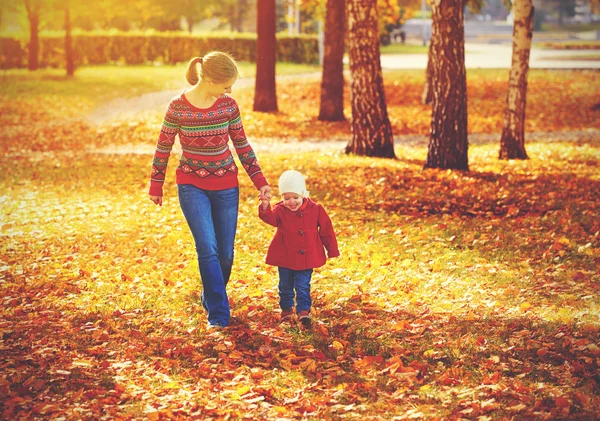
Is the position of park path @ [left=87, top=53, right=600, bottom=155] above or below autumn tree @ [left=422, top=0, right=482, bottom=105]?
below

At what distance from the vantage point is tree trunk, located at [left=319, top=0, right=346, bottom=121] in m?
21.5

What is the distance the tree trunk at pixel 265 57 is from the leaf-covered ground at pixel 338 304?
350 inches

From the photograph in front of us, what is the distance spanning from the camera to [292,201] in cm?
636

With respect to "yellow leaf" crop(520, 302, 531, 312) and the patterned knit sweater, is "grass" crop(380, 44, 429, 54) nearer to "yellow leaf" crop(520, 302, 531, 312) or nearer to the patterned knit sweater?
"yellow leaf" crop(520, 302, 531, 312)

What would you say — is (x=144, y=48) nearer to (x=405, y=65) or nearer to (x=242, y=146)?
(x=405, y=65)

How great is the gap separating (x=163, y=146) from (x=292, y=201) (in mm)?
1026

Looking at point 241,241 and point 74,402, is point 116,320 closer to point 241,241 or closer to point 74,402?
point 74,402

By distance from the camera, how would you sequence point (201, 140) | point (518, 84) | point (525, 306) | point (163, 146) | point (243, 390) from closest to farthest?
1. point (243, 390)
2. point (201, 140)
3. point (163, 146)
4. point (525, 306)
5. point (518, 84)

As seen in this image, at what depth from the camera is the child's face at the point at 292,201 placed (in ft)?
20.8

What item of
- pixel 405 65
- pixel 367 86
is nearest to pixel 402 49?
pixel 405 65

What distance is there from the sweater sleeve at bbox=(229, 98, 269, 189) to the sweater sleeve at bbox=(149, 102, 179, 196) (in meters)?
0.42

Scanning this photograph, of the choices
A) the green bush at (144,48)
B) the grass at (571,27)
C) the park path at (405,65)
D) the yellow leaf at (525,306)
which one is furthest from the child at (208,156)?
the grass at (571,27)

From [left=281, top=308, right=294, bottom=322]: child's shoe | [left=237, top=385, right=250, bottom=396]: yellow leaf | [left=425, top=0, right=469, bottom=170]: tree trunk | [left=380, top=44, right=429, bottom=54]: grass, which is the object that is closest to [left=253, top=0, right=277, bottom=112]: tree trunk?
[left=425, top=0, right=469, bottom=170]: tree trunk

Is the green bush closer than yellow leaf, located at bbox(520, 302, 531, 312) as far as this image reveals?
No
